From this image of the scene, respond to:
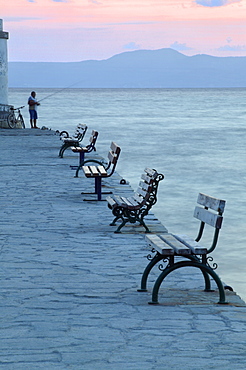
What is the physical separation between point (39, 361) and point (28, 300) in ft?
4.41

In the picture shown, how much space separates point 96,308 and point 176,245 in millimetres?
820

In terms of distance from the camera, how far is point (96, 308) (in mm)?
5633

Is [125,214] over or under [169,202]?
over

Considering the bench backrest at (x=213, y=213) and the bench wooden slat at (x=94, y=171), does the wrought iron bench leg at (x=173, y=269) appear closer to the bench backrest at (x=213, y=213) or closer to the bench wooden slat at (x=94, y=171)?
the bench backrest at (x=213, y=213)

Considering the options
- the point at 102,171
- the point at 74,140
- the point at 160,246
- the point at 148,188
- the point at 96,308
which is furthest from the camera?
the point at 74,140

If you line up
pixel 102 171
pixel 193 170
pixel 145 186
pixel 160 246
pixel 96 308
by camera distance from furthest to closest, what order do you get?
1. pixel 193 170
2. pixel 102 171
3. pixel 145 186
4. pixel 160 246
5. pixel 96 308

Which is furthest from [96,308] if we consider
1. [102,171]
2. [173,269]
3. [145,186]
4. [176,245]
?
[102,171]

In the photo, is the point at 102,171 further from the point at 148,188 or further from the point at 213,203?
the point at 213,203

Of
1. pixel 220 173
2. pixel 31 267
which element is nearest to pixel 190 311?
pixel 31 267

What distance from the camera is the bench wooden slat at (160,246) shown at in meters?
5.66

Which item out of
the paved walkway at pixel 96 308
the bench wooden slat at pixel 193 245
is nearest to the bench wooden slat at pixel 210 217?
the bench wooden slat at pixel 193 245

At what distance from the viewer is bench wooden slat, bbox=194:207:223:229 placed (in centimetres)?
580

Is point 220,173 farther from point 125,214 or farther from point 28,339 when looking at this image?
point 28,339

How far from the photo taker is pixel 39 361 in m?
4.52
